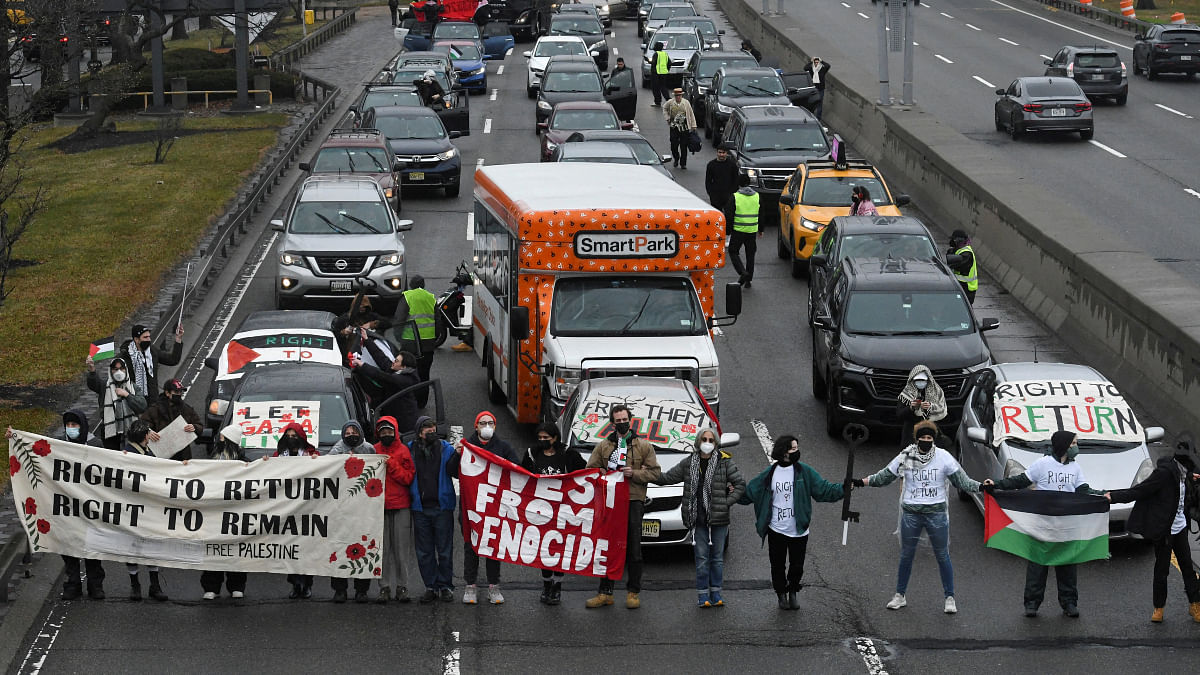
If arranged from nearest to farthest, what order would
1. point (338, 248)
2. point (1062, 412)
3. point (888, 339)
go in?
point (1062, 412), point (888, 339), point (338, 248)

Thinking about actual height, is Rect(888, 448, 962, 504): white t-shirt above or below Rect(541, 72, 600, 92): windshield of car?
below

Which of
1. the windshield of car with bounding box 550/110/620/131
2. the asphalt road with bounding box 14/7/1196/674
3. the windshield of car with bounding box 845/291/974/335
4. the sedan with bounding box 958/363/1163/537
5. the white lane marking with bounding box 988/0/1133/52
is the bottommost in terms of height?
the asphalt road with bounding box 14/7/1196/674

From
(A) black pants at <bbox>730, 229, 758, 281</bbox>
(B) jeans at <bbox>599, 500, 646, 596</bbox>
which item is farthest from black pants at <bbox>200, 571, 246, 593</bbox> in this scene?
(A) black pants at <bbox>730, 229, 758, 281</bbox>

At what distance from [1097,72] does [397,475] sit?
3573cm

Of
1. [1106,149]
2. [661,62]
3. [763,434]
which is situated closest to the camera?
[763,434]

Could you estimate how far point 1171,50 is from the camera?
4994cm

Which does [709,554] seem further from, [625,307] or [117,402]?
[117,402]

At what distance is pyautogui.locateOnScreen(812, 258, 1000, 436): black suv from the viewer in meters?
18.7

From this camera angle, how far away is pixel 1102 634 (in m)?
13.2

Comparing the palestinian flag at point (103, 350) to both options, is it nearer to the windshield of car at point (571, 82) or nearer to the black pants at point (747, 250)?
the black pants at point (747, 250)

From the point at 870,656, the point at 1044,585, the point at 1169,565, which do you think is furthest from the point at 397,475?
the point at 1169,565

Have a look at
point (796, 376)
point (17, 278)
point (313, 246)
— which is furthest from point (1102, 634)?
point (17, 278)

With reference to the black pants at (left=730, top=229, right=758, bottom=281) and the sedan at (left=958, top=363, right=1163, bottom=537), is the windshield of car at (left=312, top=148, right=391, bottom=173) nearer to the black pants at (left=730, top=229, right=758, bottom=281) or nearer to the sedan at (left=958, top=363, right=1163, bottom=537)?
the black pants at (left=730, top=229, right=758, bottom=281)

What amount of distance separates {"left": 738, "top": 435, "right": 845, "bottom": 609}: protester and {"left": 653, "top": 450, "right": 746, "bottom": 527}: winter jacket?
13 cm
